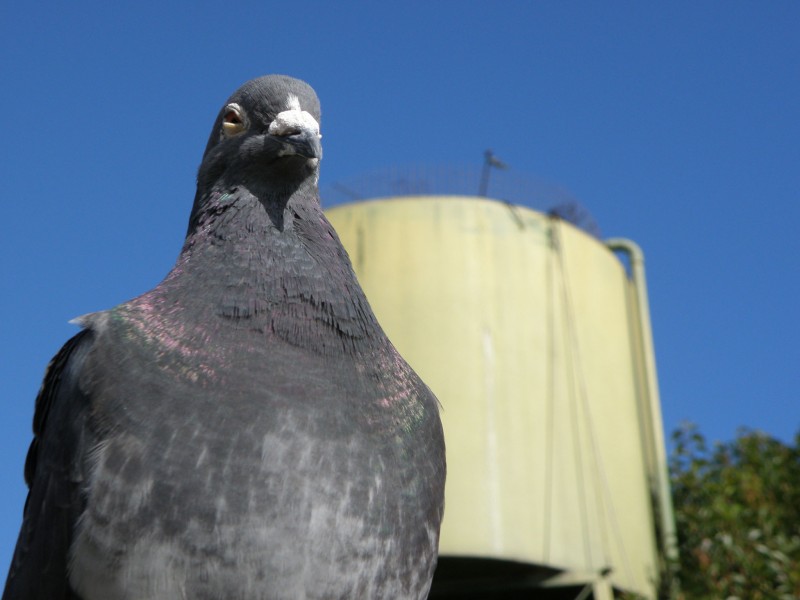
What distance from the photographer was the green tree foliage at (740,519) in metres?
12.5

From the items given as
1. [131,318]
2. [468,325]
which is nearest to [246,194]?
[131,318]

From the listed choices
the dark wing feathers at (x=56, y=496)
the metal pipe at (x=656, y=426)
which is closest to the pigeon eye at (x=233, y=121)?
the dark wing feathers at (x=56, y=496)

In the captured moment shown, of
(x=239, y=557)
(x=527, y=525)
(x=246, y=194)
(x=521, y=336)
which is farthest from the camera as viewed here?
(x=521, y=336)

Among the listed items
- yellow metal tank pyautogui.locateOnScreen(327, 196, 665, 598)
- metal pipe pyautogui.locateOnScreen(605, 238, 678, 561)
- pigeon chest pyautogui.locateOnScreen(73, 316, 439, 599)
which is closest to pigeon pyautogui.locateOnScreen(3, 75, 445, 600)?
pigeon chest pyautogui.locateOnScreen(73, 316, 439, 599)

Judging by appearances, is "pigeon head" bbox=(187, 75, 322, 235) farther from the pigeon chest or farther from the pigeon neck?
the pigeon chest

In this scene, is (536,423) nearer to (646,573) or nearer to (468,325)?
(468,325)

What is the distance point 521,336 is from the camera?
12875 mm

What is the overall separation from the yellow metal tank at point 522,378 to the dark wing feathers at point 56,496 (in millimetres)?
8363

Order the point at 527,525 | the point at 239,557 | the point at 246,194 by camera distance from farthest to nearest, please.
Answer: the point at 527,525, the point at 246,194, the point at 239,557

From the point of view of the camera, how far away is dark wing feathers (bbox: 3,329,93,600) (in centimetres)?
358

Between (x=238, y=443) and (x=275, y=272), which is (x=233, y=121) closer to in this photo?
(x=275, y=272)

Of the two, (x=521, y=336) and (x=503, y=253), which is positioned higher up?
(x=503, y=253)

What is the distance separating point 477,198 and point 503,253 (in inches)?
29.9

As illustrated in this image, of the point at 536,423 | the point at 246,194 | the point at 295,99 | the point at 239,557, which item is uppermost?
the point at 536,423
